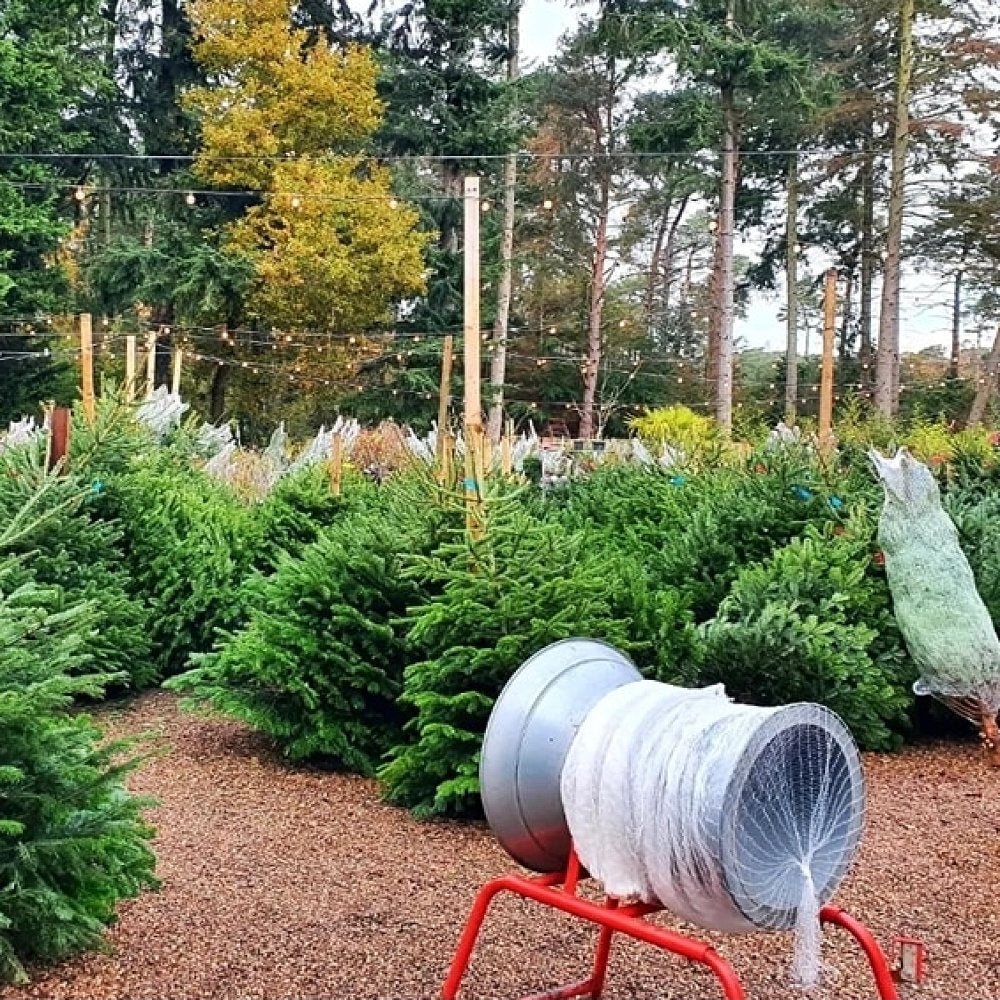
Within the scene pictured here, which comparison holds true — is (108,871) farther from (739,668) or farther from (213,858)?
(739,668)

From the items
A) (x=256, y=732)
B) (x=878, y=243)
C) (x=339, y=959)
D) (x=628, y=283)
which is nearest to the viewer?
(x=339, y=959)

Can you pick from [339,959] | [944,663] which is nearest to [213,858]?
[339,959]

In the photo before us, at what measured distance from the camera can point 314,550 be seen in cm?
575

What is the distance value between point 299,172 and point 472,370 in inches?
826

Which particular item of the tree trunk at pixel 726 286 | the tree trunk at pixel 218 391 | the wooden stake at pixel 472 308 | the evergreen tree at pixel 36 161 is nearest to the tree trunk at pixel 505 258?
the tree trunk at pixel 726 286

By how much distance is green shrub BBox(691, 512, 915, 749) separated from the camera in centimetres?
586

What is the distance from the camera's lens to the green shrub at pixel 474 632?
4844mm

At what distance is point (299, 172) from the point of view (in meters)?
25.6

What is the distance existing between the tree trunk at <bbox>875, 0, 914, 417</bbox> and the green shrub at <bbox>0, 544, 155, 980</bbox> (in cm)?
2031

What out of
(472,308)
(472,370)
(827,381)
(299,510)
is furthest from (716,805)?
(827,381)

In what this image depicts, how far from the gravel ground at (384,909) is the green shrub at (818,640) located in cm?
59

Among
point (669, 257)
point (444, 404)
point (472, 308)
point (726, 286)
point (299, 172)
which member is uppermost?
point (299, 172)

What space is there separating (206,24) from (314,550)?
80.0 feet

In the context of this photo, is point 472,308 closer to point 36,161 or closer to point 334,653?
point 334,653
